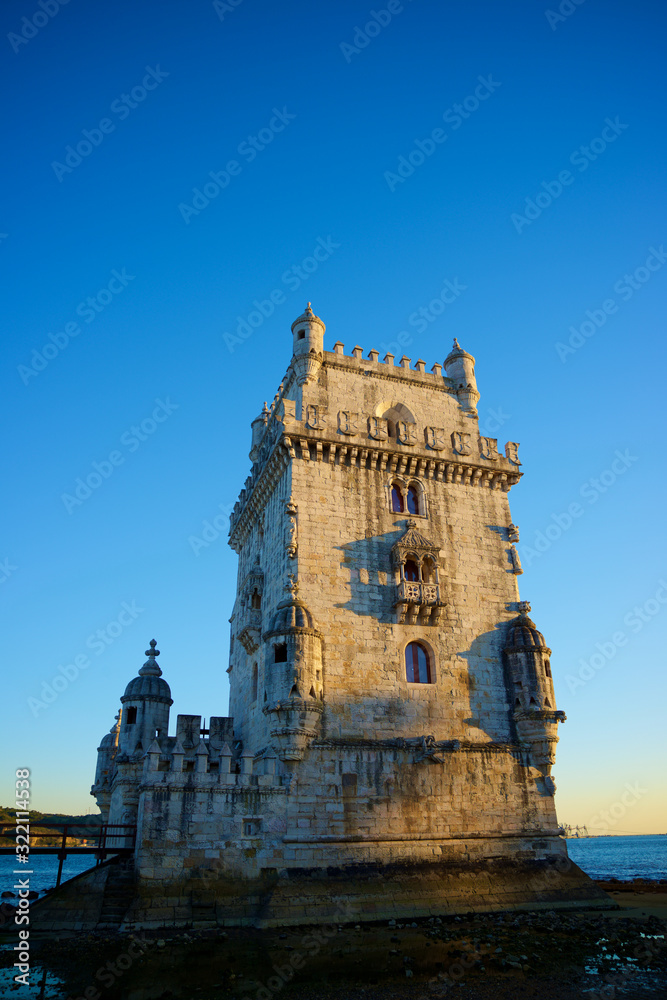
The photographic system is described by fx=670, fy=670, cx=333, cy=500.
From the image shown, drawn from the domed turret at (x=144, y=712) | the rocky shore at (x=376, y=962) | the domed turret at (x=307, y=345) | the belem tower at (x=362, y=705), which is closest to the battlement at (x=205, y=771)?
the belem tower at (x=362, y=705)

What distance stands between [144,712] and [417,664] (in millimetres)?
11208

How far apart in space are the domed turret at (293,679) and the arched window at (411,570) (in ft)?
15.6

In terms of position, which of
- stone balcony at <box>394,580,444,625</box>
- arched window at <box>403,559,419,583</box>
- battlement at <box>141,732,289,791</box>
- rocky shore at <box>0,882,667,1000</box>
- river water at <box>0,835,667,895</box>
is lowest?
river water at <box>0,835,667,895</box>

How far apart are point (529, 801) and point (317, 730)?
877 centimetres

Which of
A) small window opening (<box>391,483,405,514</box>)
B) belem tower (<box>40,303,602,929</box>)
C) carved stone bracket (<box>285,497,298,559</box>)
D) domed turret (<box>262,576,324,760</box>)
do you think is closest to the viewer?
belem tower (<box>40,303,602,929</box>)

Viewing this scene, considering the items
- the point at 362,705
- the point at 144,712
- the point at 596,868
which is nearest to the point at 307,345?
the point at 362,705

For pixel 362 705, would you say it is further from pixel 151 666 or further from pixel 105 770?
pixel 105 770

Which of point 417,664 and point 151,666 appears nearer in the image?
point 417,664

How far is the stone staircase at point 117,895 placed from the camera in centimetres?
1867

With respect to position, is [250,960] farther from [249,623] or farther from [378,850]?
[249,623]

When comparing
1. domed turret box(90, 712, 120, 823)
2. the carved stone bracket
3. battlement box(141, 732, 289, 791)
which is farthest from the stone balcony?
domed turret box(90, 712, 120, 823)

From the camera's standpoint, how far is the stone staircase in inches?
735

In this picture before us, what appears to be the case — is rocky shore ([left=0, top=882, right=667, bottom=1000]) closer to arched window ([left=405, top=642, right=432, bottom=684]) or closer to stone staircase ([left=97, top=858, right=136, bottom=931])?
stone staircase ([left=97, top=858, right=136, bottom=931])

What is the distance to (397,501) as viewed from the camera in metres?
27.7
